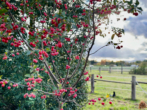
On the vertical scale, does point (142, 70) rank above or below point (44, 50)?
below

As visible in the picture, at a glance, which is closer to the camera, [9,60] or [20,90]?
[9,60]

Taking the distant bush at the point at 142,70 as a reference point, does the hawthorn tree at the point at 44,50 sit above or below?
above

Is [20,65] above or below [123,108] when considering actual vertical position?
above

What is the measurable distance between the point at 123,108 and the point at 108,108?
0.49m

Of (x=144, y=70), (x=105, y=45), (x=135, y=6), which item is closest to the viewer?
(x=135, y=6)

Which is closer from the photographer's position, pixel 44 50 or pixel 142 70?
pixel 44 50

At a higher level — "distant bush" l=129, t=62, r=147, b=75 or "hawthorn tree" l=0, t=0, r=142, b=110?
"hawthorn tree" l=0, t=0, r=142, b=110

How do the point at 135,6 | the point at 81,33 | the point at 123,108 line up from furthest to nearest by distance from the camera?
the point at 123,108 < the point at 81,33 < the point at 135,6

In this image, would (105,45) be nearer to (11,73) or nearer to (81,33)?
(81,33)

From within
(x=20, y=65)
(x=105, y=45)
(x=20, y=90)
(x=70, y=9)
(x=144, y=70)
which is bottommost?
(x=144, y=70)

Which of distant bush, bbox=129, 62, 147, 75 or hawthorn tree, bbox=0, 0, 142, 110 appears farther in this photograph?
distant bush, bbox=129, 62, 147, 75

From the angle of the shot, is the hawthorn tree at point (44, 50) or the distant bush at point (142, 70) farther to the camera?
the distant bush at point (142, 70)

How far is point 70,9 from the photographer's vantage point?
426 cm

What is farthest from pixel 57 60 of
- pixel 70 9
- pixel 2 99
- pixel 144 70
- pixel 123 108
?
pixel 144 70
